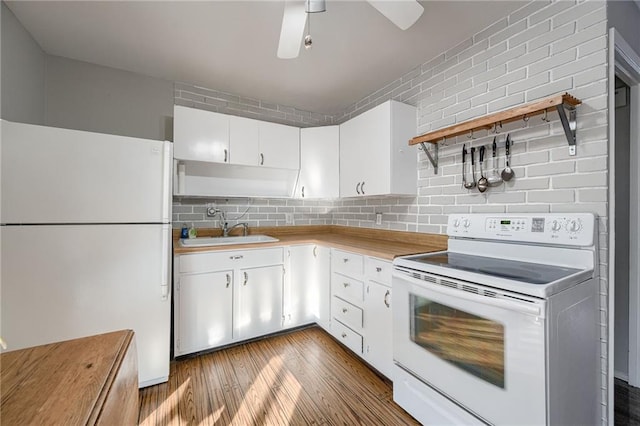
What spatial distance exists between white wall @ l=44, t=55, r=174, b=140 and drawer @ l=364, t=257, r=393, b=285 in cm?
230

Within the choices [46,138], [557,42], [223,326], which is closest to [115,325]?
[223,326]

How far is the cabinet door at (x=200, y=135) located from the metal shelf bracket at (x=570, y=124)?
8.33 feet

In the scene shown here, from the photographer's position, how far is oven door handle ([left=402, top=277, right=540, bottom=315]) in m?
1.08

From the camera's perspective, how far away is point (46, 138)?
1550 mm

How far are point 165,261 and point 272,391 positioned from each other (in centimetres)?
117

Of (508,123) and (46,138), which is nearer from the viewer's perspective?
(46,138)

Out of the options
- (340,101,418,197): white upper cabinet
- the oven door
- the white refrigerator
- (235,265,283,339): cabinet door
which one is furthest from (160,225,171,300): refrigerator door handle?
(340,101,418,197): white upper cabinet

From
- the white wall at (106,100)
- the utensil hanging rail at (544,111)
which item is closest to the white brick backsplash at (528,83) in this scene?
the utensil hanging rail at (544,111)

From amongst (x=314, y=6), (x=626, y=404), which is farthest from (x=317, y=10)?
(x=626, y=404)

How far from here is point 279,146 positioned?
2926 millimetres

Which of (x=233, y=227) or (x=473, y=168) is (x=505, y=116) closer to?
(x=473, y=168)

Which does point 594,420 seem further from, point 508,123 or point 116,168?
point 116,168

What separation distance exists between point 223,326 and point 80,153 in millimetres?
1643

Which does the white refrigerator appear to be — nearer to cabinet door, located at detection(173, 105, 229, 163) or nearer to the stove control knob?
cabinet door, located at detection(173, 105, 229, 163)
